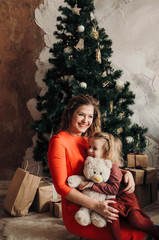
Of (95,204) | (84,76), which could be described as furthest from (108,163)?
(84,76)

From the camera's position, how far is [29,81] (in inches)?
140

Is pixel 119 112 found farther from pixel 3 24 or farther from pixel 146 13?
pixel 3 24

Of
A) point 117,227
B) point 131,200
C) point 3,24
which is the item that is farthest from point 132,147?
point 3,24

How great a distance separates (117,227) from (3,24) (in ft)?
11.6

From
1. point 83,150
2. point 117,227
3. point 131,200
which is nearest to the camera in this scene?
point 117,227

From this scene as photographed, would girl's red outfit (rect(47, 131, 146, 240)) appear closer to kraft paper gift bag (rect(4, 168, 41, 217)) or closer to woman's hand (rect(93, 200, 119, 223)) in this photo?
woman's hand (rect(93, 200, 119, 223))

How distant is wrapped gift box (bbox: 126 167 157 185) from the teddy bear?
127cm

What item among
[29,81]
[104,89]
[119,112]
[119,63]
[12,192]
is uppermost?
[119,63]

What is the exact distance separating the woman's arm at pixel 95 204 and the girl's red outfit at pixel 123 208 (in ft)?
0.14

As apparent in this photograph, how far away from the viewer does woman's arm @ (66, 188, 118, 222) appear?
1232 millimetres

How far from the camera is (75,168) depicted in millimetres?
1466

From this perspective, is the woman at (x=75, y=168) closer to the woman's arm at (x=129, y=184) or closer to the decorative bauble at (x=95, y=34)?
the woman's arm at (x=129, y=184)

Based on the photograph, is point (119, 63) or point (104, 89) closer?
point (104, 89)

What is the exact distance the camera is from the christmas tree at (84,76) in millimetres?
2582
